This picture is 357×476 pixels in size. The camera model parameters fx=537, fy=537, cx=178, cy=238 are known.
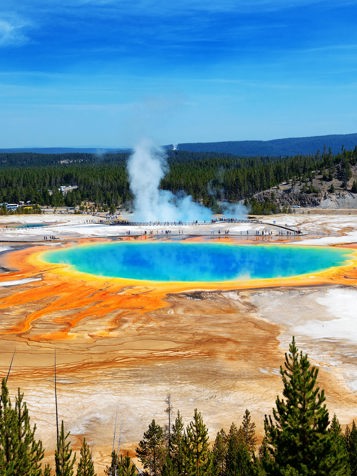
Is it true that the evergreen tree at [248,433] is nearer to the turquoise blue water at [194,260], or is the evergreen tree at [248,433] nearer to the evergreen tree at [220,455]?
the evergreen tree at [220,455]

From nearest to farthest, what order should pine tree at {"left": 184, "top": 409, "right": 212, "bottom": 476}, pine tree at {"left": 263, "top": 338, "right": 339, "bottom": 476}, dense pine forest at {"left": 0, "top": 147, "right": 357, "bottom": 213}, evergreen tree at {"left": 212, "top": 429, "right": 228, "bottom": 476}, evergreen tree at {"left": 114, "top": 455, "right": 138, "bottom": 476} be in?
pine tree at {"left": 263, "top": 338, "right": 339, "bottom": 476} < evergreen tree at {"left": 114, "top": 455, "right": 138, "bottom": 476} < pine tree at {"left": 184, "top": 409, "right": 212, "bottom": 476} < evergreen tree at {"left": 212, "top": 429, "right": 228, "bottom": 476} < dense pine forest at {"left": 0, "top": 147, "right": 357, "bottom": 213}

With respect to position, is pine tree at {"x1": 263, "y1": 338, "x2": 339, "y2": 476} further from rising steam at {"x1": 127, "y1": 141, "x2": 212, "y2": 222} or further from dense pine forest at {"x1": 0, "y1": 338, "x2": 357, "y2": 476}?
rising steam at {"x1": 127, "y1": 141, "x2": 212, "y2": 222}

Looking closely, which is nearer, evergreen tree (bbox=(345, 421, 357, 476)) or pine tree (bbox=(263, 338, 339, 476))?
pine tree (bbox=(263, 338, 339, 476))

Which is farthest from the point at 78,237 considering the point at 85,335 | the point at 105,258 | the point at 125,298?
the point at 85,335

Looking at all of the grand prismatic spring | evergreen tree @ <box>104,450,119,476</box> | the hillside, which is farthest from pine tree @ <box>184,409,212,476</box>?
the hillside

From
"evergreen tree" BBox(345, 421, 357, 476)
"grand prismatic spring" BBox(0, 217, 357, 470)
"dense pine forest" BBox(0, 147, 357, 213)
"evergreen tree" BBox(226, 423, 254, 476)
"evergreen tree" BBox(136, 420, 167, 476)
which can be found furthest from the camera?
"dense pine forest" BBox(0, 147, 357, 213)
